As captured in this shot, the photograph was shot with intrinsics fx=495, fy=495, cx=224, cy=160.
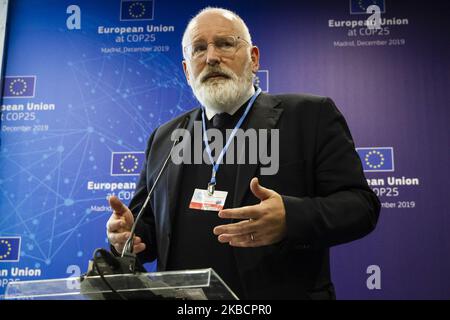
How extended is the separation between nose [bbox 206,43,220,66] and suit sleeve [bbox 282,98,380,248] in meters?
0.50

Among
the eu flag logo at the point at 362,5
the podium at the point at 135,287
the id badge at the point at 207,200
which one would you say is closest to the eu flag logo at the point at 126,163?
the id badge at the point at 207,200

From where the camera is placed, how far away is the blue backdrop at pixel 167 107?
324cm

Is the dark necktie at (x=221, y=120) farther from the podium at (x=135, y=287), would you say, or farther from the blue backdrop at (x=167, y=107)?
the blue backdrop at (x=167, y=107)

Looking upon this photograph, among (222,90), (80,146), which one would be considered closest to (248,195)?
(222,90)

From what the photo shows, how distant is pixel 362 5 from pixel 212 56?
2077 mm

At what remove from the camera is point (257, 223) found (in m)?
1.32

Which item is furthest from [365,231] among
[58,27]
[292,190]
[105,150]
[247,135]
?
[58,27]

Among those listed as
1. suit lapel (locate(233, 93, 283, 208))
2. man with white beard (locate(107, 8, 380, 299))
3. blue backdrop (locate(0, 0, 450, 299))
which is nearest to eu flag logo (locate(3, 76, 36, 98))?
blue backdrop (locate(0, 0, 450, 299))

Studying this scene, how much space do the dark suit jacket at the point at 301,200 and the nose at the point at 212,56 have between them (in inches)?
9.6

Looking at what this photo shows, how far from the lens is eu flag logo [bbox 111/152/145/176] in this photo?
11.5ft

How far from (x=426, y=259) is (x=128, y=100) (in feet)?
7.63

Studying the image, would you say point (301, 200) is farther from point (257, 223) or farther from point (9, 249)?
point (9, 249)

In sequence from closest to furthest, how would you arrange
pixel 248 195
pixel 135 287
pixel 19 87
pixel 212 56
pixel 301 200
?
pixel 135 287 → pixel 301 200 → pixel 248 195 → pixel 212 56 → pixel 19 87

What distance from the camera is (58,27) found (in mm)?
3873
